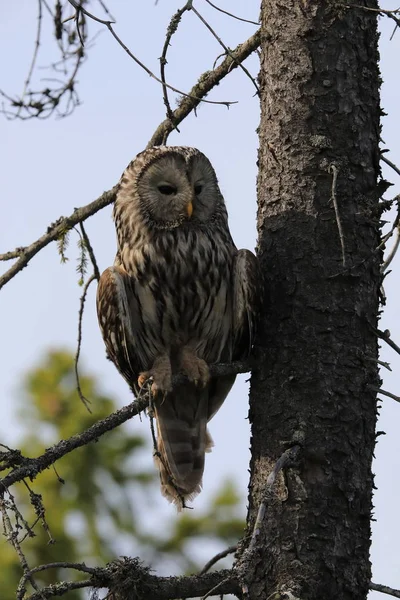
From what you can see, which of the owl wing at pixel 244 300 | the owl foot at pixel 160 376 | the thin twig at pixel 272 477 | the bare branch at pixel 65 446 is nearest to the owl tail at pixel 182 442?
the owl foot at pixel 160 376

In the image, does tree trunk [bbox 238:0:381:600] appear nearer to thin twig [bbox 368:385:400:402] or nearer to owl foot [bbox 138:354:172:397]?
thin twig [bbox 368:385:400:402]

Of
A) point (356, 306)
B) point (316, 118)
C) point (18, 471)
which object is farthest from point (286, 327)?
point (18, 471)

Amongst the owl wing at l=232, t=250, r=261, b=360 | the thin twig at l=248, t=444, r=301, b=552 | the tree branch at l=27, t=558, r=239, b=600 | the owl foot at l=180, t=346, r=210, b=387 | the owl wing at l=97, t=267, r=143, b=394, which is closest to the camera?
the thin twig at l=248, t=444, r=301, b=552

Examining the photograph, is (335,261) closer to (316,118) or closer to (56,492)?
(316,118)

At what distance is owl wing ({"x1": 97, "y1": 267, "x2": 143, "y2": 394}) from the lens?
431 centimetres

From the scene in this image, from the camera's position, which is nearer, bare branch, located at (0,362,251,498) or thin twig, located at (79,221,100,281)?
bare branch, located at (0,362,251,498)

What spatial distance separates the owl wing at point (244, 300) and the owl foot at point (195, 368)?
0.18 meters

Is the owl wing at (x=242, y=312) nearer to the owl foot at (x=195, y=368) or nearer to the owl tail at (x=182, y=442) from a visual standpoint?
the owl tail at (x=182, y=442)

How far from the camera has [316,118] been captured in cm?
392

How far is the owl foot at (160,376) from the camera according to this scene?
167 inches

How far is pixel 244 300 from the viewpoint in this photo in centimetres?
409

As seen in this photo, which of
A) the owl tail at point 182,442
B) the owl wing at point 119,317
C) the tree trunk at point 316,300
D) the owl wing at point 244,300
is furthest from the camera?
the owl tail at point 182,442

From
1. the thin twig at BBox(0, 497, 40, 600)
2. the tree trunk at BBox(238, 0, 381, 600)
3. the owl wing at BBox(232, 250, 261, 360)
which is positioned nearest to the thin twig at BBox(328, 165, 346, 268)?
the tree trunk at BBox(238, 0, 381, 600)

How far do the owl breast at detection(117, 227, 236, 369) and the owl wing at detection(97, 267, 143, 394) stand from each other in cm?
3
